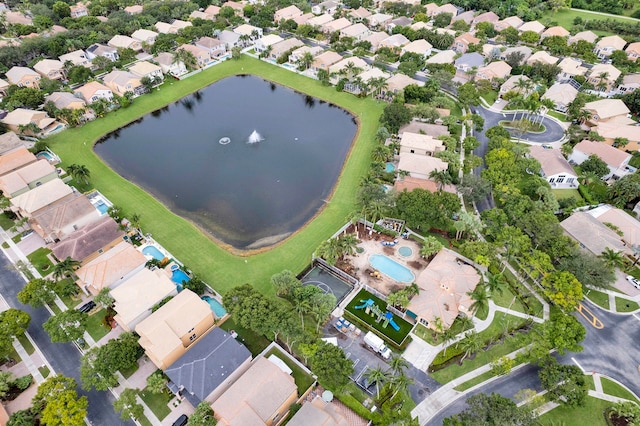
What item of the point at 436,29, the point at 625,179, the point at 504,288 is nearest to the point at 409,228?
the point at 504,288

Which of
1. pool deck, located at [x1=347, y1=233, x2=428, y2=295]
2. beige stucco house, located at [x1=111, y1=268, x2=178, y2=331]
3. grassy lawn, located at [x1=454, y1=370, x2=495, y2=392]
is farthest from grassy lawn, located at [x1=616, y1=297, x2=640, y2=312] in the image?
beige stucco house, located at [x1=111, y1=268, x2=178, y2=331]

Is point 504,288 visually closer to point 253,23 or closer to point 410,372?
point 410,372

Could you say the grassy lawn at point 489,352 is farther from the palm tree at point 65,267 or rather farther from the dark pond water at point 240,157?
the palm tree at point 65,267

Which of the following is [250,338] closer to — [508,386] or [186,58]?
[508,386]

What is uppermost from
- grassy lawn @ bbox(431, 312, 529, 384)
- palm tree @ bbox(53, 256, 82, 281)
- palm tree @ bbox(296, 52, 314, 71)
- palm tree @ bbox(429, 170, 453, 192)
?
palm tree @ bbox(296, 52, 314, 71)

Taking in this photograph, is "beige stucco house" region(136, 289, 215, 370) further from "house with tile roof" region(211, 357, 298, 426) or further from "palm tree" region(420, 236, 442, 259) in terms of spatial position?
"palm tree" region(420, 236, 442, 259)
